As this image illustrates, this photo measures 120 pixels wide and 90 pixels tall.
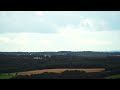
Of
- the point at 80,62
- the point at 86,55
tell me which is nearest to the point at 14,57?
the point at 80,62
